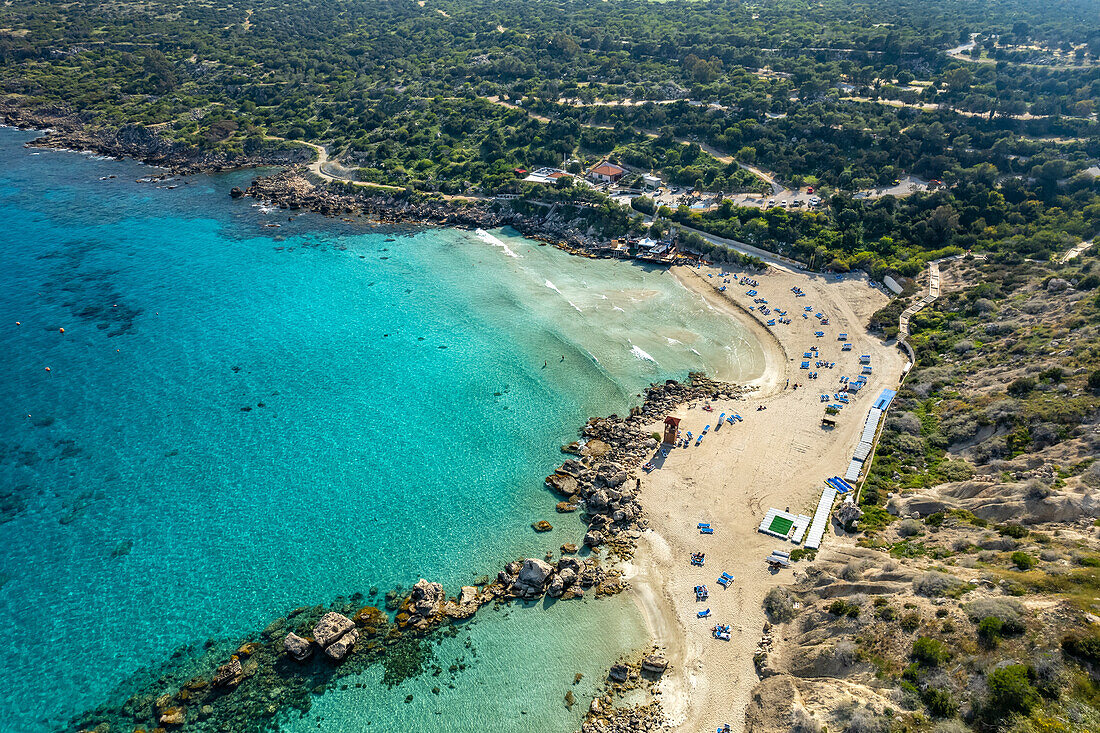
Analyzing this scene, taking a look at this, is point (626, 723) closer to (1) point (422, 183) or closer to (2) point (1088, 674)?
(2) point (1088, 674)

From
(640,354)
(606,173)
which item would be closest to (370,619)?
(640,354)

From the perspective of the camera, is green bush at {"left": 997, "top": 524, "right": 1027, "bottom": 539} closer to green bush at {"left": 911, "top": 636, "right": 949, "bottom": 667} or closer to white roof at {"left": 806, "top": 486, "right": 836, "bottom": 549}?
white roof at {"left": 806, "top": 486, "right": 836, "bottom": 549}

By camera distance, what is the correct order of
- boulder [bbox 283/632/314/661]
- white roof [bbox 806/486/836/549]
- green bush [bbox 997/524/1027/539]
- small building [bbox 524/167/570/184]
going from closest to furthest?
1. green bush [bbox 997/524/1027/539]
2. boulder [bbox 283/632/314/661]
3. white roof [bbox 806/486/836/549]
4. small building [bbox 524/167/570/184]

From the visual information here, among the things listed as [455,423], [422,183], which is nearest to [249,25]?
[422,183]

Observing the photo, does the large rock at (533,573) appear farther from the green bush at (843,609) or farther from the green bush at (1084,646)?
the green bush at (1084,646)

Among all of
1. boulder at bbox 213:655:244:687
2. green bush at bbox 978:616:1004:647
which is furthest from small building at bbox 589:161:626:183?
boulder at bbox 213:655:244:687

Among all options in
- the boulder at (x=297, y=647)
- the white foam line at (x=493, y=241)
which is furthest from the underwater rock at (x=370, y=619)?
the white foam line at (x=493, y=241)

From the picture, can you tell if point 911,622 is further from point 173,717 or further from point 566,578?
point 173,717
